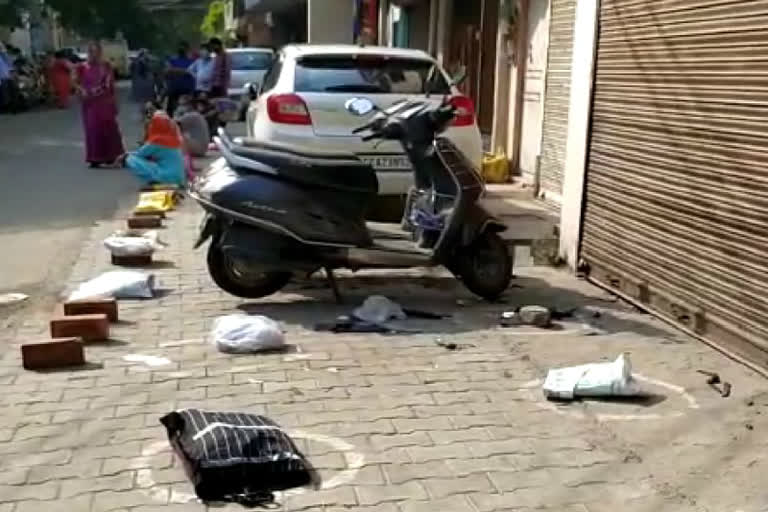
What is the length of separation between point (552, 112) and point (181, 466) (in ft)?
26.4

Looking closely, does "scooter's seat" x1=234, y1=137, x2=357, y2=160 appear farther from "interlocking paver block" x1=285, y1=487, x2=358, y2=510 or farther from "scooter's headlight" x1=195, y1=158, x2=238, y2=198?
"interlocking paver block" x1=285, y1=487, x2=358, y2=510

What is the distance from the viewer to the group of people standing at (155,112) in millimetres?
12086

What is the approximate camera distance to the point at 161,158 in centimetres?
1214

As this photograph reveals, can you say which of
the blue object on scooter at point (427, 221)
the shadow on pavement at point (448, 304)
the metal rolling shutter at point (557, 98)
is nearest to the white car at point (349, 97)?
the shadow on pavement at point (448, 304)

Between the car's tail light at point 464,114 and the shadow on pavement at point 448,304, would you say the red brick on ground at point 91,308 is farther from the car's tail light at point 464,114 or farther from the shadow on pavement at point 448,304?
the car's tail light at point 464,114

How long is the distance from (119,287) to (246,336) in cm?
165

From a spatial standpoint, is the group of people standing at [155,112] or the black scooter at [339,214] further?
the group of people standing at [155,112]

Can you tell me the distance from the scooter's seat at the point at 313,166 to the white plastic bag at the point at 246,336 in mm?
1038

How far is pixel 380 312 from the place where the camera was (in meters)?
6.30

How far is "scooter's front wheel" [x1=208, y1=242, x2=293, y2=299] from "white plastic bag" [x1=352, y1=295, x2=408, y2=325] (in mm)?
552

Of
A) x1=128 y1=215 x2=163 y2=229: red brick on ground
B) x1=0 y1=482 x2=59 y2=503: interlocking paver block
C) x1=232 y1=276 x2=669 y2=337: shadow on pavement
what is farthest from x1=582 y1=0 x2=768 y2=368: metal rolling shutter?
x1=128 y1=215 x2=163 y2=229: red brick on ground

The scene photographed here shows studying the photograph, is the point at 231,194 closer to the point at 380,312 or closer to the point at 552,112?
the point at 380,312

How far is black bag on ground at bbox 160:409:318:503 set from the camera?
3.75 metres

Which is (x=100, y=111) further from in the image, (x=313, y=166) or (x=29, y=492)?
(x=29, y=492)
